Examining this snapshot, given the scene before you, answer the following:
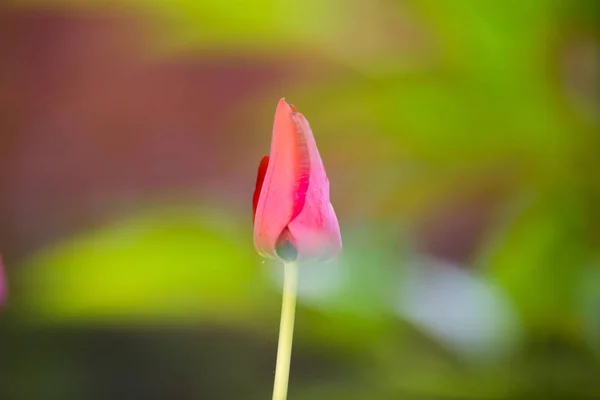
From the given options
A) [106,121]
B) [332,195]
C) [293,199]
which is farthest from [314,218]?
[106,121]

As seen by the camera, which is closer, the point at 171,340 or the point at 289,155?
the point at 289,155

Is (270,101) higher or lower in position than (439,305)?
higher

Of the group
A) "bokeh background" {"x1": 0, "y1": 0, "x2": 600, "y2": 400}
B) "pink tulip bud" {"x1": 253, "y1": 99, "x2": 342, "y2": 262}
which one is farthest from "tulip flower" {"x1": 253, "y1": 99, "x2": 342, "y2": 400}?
"bokeh background" {"x1": 0, "y1": 0, "x2": 600, "y2": 400}

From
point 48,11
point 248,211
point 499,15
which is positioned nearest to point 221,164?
point 248,211

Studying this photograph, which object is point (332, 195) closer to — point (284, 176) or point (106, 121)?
point (284, 176)

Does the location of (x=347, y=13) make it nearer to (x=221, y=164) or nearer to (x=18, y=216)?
(x=221, y=164)

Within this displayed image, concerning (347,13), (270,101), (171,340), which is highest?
(347,13)

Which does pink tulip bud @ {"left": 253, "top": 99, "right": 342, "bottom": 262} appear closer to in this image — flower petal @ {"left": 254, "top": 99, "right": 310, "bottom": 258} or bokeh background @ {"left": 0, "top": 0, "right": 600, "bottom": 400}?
flower petal @ {"left": 254, "top": 99, "right": 310, "bottom": 258}
